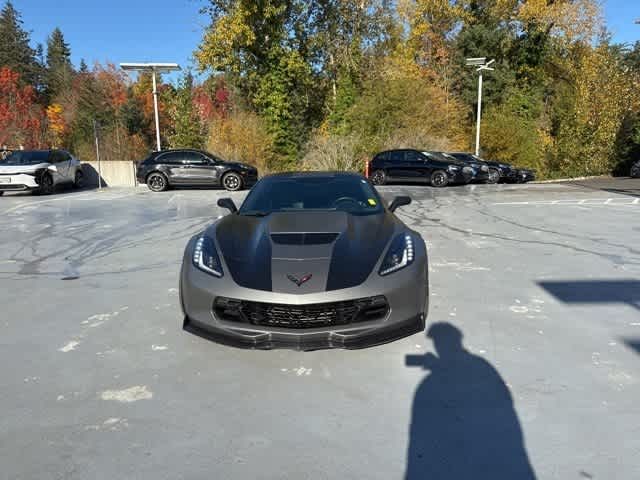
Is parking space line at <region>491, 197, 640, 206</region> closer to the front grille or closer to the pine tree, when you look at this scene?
the front grille

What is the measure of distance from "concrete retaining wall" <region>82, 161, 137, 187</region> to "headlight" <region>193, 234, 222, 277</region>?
18.3m

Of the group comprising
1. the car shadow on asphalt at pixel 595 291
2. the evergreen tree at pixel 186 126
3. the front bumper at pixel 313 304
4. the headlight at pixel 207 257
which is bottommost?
the car shadow on asphalt at pixel 595 291

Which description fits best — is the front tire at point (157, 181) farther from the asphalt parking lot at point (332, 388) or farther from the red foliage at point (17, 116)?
the red foliage at point (17, 116)

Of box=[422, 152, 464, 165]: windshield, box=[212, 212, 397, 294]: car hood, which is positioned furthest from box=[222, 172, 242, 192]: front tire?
box=[212, 212, 397, 294]: car hood

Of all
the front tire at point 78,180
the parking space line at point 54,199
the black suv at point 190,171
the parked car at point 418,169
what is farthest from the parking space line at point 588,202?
the front tire at point 78,180

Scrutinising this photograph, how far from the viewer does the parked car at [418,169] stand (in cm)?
1800

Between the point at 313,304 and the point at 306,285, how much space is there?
144 millimetres

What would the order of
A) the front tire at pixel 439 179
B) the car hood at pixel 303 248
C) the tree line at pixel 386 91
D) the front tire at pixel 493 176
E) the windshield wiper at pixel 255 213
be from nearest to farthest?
1. the car hood at pixel 303 248
2. the windshield wiper at pixel 255 213
3. the front tire at pixel 439 179
4. the front tire at pixel 493 176
5. the tree line at pixel 386 91

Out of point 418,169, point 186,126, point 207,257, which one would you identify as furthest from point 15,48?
point 207,257

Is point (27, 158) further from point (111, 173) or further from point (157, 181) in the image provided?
point (111, 173)

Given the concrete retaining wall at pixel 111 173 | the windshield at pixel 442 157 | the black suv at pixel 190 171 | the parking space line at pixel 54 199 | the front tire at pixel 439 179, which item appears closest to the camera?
the parking space line at pixel 54 199

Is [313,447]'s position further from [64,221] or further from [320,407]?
[64,221]

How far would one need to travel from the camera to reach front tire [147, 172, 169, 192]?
16797 millimetres

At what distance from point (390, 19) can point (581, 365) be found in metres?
35.8
